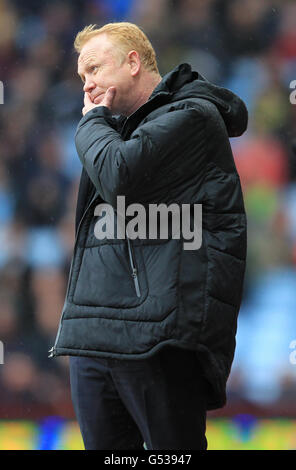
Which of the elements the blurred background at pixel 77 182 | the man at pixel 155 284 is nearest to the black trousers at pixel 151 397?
the man at pixel 155 284

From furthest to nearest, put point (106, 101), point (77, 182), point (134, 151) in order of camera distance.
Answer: point (77, 182)
point (106, 101)
point (134, 151)

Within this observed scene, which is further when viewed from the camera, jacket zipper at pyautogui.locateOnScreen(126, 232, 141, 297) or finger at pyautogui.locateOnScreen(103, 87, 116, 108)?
finger at pyautogui.locateOnScreen(103, 87, 116, 108)

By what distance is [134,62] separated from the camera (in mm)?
1613

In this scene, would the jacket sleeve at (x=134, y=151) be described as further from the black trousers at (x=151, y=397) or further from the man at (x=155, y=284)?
the black trousers at (x=151, y=397)

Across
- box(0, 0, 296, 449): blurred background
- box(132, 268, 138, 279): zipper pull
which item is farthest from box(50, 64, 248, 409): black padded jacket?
box(0, 0, 296, 449): blurred background

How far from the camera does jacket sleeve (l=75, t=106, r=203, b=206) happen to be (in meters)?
1.41

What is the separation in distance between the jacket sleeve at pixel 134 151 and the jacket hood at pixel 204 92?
102 millimetres

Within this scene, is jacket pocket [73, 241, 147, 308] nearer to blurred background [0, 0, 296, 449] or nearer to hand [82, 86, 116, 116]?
hand [82, 86, 116, 116]

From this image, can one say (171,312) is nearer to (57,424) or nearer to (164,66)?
(57,424)

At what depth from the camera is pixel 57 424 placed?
3.07m

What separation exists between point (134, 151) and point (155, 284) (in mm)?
245

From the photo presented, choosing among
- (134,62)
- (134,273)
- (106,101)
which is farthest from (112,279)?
(134,62)

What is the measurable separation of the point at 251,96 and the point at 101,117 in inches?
75.3

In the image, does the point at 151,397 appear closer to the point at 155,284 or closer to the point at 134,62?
the point at 155,284
